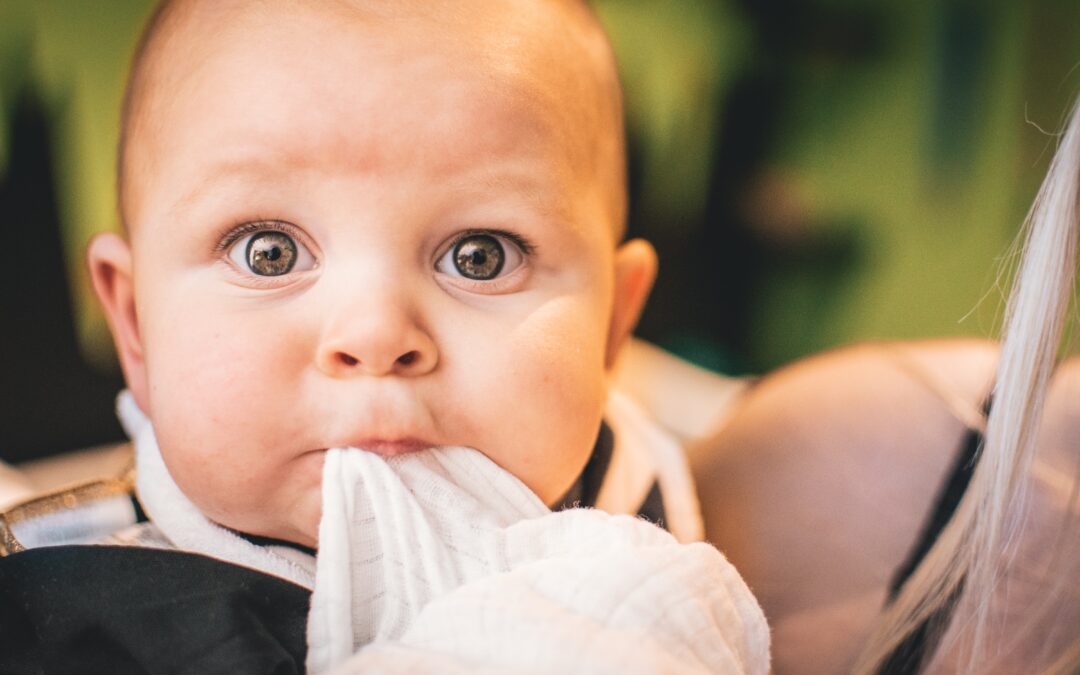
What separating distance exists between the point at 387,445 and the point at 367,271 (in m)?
0.09

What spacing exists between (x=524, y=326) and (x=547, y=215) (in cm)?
7

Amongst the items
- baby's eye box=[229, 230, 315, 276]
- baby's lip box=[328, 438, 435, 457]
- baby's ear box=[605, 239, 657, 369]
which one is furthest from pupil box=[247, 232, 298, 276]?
baby's ear box=[605, 239, 657, 369]

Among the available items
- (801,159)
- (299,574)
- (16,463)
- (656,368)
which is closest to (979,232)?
(801,159)

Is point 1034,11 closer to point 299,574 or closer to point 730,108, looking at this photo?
point 730,108

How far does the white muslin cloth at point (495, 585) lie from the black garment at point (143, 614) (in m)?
0.03

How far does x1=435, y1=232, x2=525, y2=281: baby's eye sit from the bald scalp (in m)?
0.08

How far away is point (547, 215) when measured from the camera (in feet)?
1.78

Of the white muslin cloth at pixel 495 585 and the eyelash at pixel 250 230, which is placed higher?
the eyelash at pixel 250 230

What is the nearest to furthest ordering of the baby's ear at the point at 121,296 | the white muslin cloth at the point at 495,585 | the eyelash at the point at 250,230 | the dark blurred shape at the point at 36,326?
the white muslin cloth at the point at 495,585, the eyelash at the point at 250,230, the baby's ear at the point at 121,296, the dark blurred shape at the point at 36,326

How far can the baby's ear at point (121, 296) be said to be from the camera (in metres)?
0.61

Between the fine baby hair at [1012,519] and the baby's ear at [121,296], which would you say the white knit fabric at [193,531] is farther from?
the fine baby hair at [1012,519]

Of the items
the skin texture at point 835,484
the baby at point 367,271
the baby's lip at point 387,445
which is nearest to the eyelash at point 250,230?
the baby at point 367,271

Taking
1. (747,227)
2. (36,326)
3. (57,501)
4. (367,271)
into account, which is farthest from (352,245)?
(747,227)

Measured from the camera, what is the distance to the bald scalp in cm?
51
